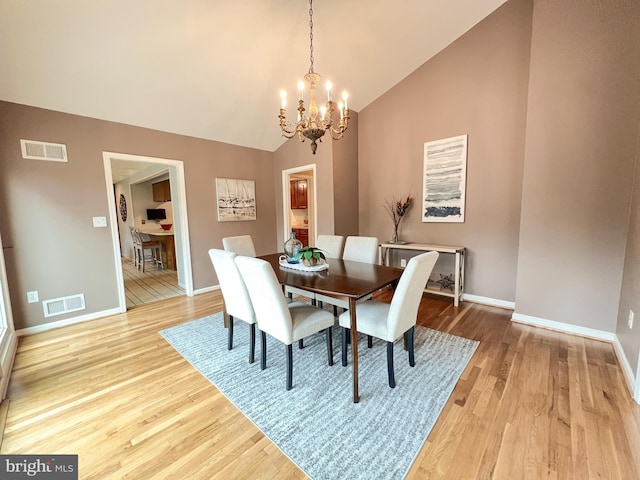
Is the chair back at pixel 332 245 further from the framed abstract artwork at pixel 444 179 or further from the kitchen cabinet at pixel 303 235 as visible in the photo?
the kitchen cabinet at pixel 303 235

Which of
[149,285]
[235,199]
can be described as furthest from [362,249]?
[149,285]

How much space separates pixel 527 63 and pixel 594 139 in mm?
1172

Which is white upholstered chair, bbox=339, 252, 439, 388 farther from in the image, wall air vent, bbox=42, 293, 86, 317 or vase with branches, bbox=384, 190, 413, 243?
wall air vent, bbox=42, 293, 86, 317

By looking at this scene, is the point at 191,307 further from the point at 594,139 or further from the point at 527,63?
the point at 527,63

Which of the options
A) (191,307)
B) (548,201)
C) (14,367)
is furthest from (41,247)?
(548,201)

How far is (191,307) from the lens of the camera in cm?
351

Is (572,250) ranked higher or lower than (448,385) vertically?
higher

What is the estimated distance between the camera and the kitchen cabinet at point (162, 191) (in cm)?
675

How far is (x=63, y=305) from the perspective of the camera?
2.99 meters

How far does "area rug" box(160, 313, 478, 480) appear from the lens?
135cm

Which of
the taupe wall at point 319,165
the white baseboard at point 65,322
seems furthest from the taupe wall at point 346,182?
the white baseboard at point 65,322

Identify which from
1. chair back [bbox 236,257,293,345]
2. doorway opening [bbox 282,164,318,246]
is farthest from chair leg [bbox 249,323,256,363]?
doorway opening [bbox 282,164,318,246]

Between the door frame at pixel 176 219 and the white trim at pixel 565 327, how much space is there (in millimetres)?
4310

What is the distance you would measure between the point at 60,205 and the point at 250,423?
10.4ft
